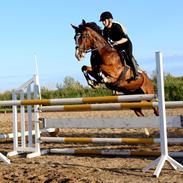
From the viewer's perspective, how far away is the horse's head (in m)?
7.98

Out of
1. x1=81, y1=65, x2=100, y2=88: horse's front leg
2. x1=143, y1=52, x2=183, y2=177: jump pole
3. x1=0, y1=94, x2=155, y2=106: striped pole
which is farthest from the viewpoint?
x1=81, y1=65, x2=100, y2=88: horse's front leg

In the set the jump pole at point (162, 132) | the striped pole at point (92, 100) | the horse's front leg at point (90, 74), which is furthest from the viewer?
the horse's front leg at point (90, 74)

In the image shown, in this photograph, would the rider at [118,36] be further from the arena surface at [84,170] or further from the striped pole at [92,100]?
the striped pole at [92,100]

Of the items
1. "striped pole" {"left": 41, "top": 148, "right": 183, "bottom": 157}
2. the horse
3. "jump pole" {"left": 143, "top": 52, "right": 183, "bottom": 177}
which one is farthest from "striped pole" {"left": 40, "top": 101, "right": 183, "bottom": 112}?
the horse

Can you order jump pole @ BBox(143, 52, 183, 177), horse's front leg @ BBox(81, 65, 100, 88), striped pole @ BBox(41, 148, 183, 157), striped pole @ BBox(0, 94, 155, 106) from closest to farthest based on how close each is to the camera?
1. jump pole @ BBox(143, 52, 183, 177)
2. striped pole @ BBox(0, 94, 155, 106)
3. striped pole @ BBox(41, 148, 183, 157)
4. horse's front leg @ BBox(81, 65, 100, 88)

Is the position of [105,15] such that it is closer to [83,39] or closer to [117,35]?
[117,35]

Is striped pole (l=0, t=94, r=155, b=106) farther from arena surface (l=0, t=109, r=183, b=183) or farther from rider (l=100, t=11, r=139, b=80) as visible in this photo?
rider (l=100, t=11, r=139, b=80)

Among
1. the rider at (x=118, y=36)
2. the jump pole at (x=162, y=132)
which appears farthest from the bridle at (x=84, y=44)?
the jump pole at (x=162, y=132)

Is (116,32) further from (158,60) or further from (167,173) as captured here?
(167,173)

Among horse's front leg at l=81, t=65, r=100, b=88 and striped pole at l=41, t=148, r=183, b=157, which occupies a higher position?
horse's front leg at l=81, t=65, r=100, b=88

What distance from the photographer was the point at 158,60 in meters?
5.43

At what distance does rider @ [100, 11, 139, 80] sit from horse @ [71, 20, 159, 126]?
0.31ft

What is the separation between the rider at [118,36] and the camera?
8133mm

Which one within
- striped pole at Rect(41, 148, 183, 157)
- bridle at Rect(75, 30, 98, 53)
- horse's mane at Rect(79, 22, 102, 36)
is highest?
horse's mane at Rect(79, 22, 102, 36)
